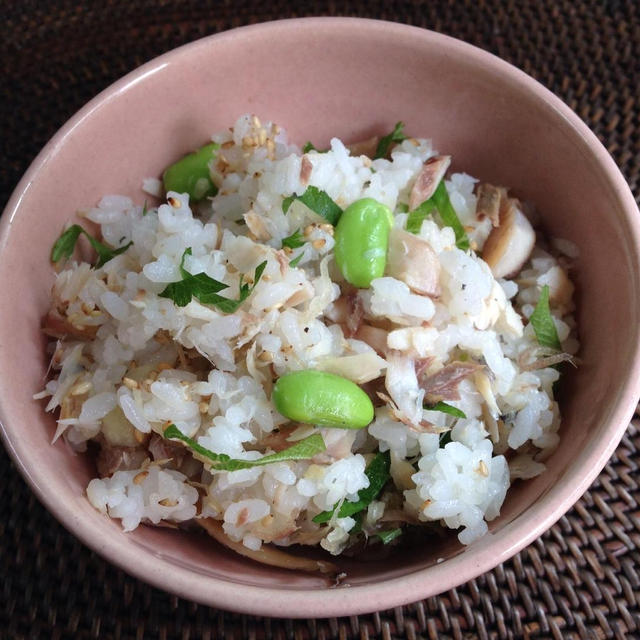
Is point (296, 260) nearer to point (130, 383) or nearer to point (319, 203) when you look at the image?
point (319, 203)

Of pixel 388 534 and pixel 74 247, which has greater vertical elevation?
pixel 74 247

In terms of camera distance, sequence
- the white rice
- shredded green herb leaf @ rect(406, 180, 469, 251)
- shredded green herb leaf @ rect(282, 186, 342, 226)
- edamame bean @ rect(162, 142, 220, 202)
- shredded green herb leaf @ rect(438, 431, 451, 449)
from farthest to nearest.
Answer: edamame bean @ rect(162, 142, 220, 202) → shredded green herb leaf @ rect(406, 180, 469, 251) → shredded green herb leaf @ rect(282, 186, 342, 226) → shredded green herb leaf @ rect(438, 431, 451, 449) → the white rice

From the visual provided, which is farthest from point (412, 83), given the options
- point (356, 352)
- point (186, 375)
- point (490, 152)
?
point (186, 375)

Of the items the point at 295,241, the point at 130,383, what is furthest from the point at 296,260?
the point at 130,383

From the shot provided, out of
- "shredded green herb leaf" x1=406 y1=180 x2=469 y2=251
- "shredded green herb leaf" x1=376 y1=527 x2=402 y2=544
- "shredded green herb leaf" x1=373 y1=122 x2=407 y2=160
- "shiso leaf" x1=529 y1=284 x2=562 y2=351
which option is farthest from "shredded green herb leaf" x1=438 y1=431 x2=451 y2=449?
"shredded green herb leaf" x1=373 y1=122 x2=407 y2=160

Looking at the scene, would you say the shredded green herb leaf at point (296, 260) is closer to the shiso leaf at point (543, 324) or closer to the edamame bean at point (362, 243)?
the edamame bean at point (362, 243)

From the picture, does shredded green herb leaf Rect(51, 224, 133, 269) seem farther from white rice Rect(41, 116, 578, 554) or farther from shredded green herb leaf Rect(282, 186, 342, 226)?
shredded green herb leaf Rect(282, 186, 342, 226)

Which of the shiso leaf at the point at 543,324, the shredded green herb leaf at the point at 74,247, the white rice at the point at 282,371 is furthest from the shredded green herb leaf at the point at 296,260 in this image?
the shiso leaf at the point at 543,324
